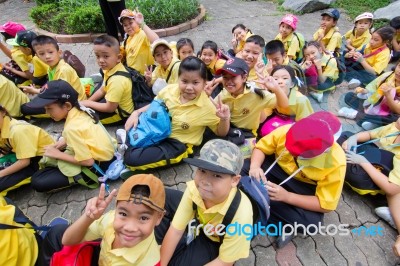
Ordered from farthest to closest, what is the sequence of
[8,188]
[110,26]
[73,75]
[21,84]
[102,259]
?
1. [110,26]
2. [21,84]
3. [73,75]
4. [8,188]
5. [102,259]

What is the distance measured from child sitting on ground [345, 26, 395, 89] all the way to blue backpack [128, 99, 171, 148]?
352cm

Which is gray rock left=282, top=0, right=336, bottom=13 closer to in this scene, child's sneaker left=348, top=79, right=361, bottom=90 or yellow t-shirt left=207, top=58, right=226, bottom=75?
child's sneaker left=348, top=79, right=361, bottom=90

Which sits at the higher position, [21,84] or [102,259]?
[102,259]

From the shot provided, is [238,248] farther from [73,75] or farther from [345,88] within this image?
[345,88]

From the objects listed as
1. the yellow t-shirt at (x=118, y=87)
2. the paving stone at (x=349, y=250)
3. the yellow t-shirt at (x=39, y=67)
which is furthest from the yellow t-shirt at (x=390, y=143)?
the yellow t-shirt at (x=39, y=67)

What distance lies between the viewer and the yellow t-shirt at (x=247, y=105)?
3.03 metres

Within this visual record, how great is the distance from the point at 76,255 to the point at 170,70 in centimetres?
252

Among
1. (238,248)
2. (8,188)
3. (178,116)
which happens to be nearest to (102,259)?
(238,248)

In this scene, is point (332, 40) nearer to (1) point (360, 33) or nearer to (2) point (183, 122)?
(1) point (360, 33)

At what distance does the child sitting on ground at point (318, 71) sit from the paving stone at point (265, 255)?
2826mm

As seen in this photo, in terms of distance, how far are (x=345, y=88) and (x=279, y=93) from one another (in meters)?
2.63

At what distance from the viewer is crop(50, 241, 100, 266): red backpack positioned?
1692 mm

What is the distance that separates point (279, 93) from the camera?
116 inches

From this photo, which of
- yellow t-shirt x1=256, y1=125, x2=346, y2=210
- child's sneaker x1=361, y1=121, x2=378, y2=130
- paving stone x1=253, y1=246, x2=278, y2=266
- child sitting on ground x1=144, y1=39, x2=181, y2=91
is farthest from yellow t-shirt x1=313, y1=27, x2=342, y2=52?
paving stone x1=253, y1=246, x2=278, y2=266
